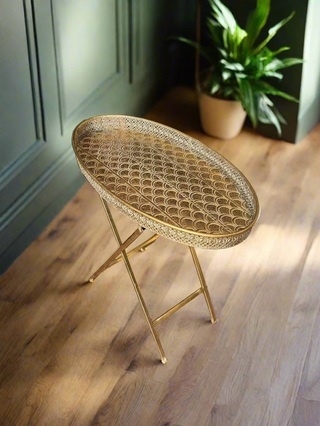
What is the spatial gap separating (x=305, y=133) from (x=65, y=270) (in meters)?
1.59

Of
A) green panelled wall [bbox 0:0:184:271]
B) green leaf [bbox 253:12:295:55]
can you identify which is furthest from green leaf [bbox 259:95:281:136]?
green panelled wall [bbox 0:0:184:271]

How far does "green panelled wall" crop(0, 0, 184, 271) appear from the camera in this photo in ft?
7.13

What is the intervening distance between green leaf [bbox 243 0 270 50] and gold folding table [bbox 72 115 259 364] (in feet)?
3.28

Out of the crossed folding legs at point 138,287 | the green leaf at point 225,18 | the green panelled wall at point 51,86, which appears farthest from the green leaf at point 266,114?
Result: the crossed folding legs at point 138,287

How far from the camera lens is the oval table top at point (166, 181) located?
170cm

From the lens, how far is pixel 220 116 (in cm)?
308

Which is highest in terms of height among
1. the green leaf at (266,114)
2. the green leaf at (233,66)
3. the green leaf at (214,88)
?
the green leaf at (233,66)

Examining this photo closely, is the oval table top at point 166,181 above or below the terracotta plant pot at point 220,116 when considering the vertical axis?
above

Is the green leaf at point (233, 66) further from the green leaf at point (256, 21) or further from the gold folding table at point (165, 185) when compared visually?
the gold folding table at point (165, 185)

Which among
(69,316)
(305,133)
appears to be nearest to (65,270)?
(69,316)

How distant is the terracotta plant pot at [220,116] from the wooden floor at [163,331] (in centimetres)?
55

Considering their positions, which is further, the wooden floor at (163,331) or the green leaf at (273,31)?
the green leaf at (273,31)

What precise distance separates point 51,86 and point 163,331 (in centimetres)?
106

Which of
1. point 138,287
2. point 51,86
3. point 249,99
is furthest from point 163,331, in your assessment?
point 249,99
